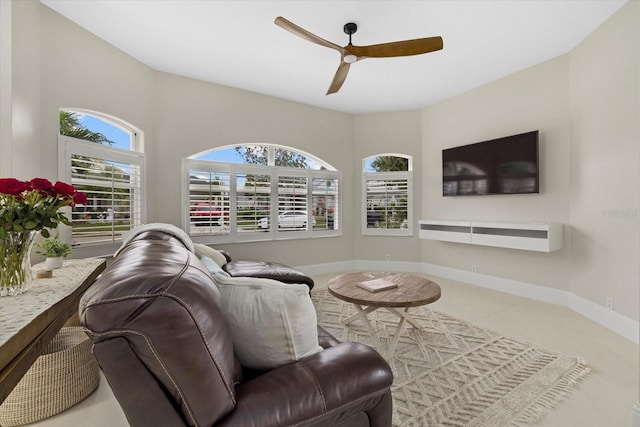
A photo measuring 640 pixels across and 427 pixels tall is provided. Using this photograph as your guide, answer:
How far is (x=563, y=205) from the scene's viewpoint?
342 cm

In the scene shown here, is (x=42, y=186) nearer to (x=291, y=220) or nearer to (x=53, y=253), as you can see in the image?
(x=53, y=253)

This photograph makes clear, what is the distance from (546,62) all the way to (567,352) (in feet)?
10.7

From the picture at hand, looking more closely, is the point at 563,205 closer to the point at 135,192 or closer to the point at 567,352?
the point at 567,352

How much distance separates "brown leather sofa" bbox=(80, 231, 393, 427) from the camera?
0.68 m

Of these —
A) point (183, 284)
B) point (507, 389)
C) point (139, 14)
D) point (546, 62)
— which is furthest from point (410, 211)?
point (183, 284)

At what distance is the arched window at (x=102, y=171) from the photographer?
2.79 m

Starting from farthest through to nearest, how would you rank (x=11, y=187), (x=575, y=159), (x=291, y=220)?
1. (x=291, y=220)
2. (x=575, y=159)
3. (x=11, y=187)

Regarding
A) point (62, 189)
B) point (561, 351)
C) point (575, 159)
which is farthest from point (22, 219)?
point (575, 159)

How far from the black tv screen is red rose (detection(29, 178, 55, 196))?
4.38 metres

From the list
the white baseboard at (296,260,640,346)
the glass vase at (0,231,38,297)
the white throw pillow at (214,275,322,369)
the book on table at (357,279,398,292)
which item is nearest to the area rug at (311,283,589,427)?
the book on table at (357,279,398,292)

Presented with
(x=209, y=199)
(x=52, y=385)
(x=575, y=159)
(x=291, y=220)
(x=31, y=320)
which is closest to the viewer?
(x=31, y=320)

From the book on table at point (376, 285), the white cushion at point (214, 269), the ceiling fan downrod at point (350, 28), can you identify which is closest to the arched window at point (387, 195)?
the ceiling fan downrod at point (350, 28)

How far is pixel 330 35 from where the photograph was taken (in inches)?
117

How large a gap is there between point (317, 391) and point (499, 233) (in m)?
3.69
